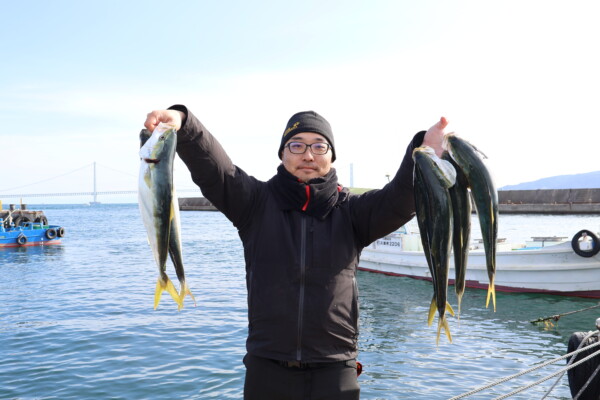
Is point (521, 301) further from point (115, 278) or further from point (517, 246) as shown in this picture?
point (115, 278)

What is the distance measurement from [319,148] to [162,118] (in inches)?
39.5

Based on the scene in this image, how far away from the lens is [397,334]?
12898 millimetres

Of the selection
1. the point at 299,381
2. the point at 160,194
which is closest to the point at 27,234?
the point at 160,194

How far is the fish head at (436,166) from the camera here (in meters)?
Answer: 2.71

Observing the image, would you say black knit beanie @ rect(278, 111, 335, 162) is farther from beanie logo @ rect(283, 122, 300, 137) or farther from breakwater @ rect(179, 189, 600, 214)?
breakwater @ rect(179, 189, 600, 214)

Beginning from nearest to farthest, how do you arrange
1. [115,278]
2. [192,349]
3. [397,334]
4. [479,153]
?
[479,153], [192,349], [397,334], [115,278]

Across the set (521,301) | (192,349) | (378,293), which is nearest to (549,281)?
(521,301)

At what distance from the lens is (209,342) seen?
11953 millimetres

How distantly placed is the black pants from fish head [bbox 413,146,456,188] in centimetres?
127

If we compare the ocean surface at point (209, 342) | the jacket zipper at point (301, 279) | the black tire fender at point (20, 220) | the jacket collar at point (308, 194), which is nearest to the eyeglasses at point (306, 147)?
the jacket collar at point (308, 194)

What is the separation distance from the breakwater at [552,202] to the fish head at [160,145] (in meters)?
55.9

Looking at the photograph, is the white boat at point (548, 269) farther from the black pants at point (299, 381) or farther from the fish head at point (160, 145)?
the fish head at point (160, 145)

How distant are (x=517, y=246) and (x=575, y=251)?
12.8ft

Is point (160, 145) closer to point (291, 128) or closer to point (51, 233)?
point (291, 128)
